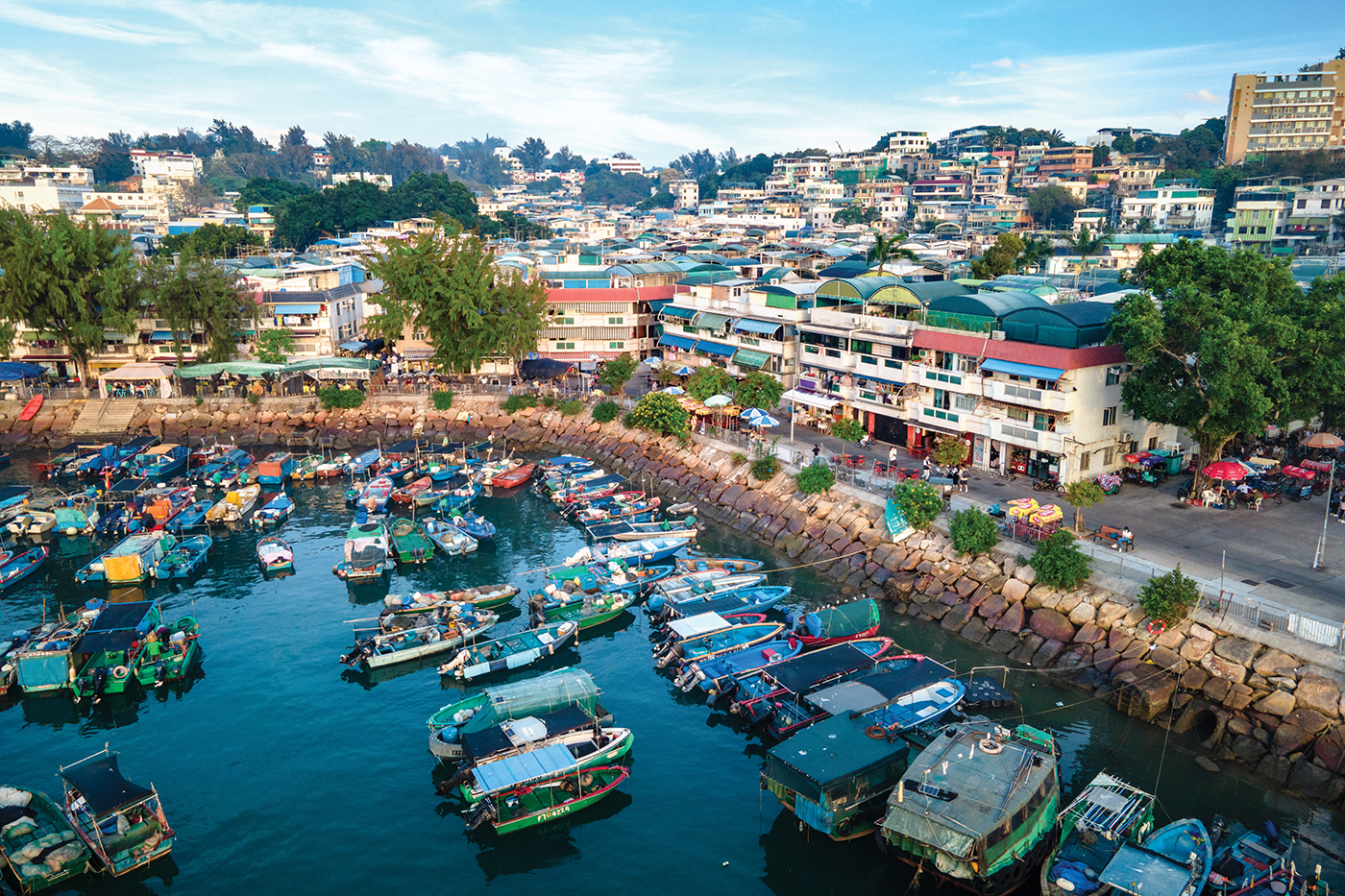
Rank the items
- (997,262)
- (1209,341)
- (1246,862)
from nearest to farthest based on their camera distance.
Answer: (1246,862), (1209,341), (997,262)

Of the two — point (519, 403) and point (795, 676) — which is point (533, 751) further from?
point (519, 403)

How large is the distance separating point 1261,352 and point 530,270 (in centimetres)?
5639

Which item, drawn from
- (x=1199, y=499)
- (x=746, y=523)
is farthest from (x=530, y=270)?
(x=1199, y=499)

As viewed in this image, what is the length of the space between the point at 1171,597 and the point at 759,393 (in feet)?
94.6

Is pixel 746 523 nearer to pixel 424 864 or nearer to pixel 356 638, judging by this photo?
pixel 356 638

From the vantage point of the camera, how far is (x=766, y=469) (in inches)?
1919

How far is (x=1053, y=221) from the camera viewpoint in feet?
477

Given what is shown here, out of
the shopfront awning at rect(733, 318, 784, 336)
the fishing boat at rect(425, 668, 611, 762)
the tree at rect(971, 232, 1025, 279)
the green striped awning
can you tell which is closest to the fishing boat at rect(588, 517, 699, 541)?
the fishing boat at rect(425, 668, 611, 762)

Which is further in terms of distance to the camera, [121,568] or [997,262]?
[997,262]

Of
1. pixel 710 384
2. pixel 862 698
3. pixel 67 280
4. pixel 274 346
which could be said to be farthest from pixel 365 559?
pixel 67 280

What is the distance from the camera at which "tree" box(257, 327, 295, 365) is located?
69.0 metres

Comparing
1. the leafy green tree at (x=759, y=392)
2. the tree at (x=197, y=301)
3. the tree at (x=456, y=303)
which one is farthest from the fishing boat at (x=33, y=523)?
the leafy green tree at (x=759, y=392)

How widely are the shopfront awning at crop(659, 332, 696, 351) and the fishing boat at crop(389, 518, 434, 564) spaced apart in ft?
96.1

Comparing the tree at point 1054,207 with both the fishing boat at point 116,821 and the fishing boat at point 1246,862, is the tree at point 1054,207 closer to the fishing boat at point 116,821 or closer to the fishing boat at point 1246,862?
the fishing boat at point 1246,862
